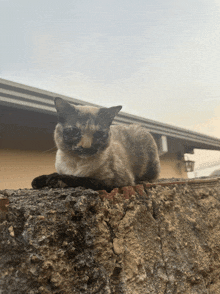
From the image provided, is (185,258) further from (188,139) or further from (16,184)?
(188,139)

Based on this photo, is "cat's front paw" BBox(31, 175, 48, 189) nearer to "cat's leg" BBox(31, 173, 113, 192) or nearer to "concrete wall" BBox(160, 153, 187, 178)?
"cat's leg" BBox(31, 173, 113, 192)

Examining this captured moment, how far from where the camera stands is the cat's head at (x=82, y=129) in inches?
54.3

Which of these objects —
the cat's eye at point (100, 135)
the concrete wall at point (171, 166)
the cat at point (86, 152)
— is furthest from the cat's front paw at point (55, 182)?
the concrete wall at point (171, 166)

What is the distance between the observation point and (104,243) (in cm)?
93

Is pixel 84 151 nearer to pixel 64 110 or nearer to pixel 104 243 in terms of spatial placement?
pixel 64 110

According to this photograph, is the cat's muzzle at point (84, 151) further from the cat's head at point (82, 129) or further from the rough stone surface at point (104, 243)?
the rough stone surface at point (104, 243)

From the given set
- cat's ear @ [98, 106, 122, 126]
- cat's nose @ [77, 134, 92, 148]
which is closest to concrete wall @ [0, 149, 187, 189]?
cat's ear @ [98, 106, 122, 126]

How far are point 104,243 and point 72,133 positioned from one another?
0.68m

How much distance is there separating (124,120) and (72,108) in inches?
98.2

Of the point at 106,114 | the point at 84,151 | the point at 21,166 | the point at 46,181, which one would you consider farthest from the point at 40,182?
the point at 21,166

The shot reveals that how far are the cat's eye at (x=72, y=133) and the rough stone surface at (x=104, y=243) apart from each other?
0.41 m

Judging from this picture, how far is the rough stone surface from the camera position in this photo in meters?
0.74

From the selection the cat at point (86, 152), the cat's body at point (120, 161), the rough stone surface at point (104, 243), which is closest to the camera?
the rough stone surface at point (104, 243)

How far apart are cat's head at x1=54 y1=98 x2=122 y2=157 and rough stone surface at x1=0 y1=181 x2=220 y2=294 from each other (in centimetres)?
37
